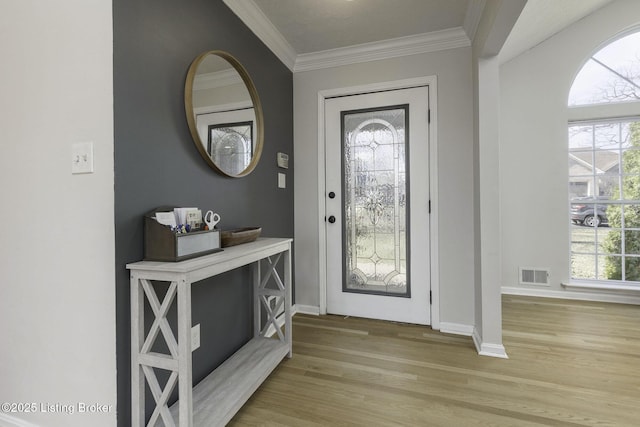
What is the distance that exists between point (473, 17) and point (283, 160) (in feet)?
5.61

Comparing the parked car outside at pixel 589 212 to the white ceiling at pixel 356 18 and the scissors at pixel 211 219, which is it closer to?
the white ceiling at pixel 356 18

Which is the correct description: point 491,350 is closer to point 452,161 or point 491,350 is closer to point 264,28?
point 452,161

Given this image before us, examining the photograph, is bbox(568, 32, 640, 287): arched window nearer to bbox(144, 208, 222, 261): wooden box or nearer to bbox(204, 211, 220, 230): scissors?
bbox(204, 211, 220, 230): scissors

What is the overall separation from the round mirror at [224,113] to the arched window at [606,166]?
11.0ft

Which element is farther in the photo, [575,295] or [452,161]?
[575,295]

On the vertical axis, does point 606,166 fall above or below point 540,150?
below

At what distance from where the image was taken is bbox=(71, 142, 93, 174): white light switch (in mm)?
1189

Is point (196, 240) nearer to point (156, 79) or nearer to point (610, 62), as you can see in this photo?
point (156, 79)

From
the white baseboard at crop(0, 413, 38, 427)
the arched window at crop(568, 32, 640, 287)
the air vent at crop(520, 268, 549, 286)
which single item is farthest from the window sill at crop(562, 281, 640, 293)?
the white baseboard at crop(0, 413, 38, 427)

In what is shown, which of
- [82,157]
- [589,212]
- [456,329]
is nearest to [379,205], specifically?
[456,329]

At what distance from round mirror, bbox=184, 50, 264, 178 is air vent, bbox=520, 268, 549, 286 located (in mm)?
3157

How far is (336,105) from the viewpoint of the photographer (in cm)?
267

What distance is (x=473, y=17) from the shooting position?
2051 mm

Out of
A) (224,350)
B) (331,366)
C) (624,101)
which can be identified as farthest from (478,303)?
(624,101)
